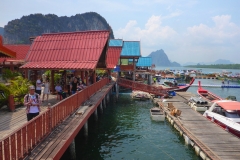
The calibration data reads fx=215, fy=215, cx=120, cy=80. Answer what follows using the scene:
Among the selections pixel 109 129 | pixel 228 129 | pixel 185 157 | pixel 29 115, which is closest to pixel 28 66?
pixel 109 129

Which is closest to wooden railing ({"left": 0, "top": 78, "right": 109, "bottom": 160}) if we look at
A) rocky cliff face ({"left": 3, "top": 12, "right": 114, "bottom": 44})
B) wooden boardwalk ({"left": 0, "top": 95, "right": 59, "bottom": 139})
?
wooden boardwalk ({"left": 0, "top": 95, "right": 59, "bottom": 139})

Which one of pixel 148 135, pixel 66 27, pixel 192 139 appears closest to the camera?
pixel 192 139

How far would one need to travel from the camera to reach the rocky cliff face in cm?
14476

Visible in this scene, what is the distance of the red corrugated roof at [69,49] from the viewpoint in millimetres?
16372

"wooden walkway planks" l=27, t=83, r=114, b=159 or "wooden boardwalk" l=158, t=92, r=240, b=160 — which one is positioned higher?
"wooden walkway planks" l=27, t=83, r=114, b=159

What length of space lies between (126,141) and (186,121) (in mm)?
5605

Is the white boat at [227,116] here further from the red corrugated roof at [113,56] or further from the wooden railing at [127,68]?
the wooden railing at [127,68]

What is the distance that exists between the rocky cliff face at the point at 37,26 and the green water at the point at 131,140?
119 m

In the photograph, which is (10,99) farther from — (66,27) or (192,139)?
(66,27)

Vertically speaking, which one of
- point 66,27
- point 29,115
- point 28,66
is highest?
point 66,27

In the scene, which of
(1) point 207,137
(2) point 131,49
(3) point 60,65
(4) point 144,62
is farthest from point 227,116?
(4) point 144,62

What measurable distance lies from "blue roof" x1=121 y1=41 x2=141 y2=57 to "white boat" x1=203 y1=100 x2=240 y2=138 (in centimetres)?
2096

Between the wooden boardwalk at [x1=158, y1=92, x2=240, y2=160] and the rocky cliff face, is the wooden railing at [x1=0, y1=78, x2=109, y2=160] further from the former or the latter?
the rocky cliff face

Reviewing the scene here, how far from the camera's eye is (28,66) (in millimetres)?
16766
